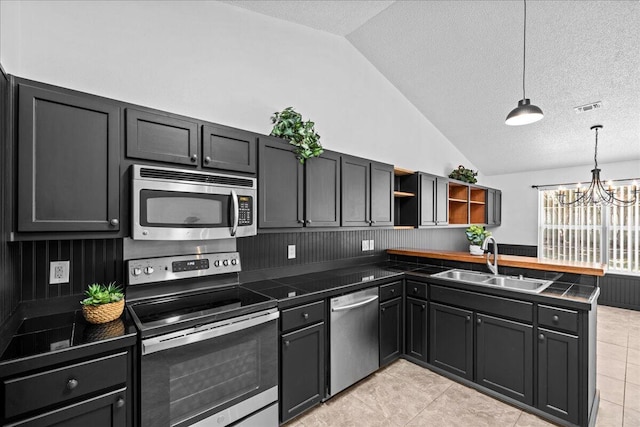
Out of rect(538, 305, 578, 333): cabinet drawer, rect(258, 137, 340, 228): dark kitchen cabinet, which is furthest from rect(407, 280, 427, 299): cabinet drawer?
rect(258, 137, 340, 228): dark kitchen cabinet

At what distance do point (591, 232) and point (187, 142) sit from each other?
22.4 ft

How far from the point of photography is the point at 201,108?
97.1 inches

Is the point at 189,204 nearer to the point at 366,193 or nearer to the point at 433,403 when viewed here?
the point at 366,193

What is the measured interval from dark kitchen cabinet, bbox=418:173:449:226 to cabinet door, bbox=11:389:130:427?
345cm

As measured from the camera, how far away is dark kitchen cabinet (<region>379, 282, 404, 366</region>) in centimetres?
293

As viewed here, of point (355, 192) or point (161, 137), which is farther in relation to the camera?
point (355, 192)

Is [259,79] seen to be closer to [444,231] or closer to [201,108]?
[201,108]

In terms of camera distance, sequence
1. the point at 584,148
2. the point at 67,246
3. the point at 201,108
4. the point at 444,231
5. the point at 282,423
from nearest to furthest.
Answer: the point at 67,246 < the point at 282,423 < the point at 201,108 < the point at 584,148 < the point at 444,231

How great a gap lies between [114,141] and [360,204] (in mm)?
2181

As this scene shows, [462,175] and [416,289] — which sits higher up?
[462,175]

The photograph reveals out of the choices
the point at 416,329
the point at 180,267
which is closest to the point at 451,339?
the point at 416,329

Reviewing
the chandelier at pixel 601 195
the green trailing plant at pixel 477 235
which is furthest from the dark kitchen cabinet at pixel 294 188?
the chandelier at pixel 601 195

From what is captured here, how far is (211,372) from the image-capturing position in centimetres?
176

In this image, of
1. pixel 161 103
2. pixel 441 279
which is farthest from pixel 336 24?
pixel 441 279
